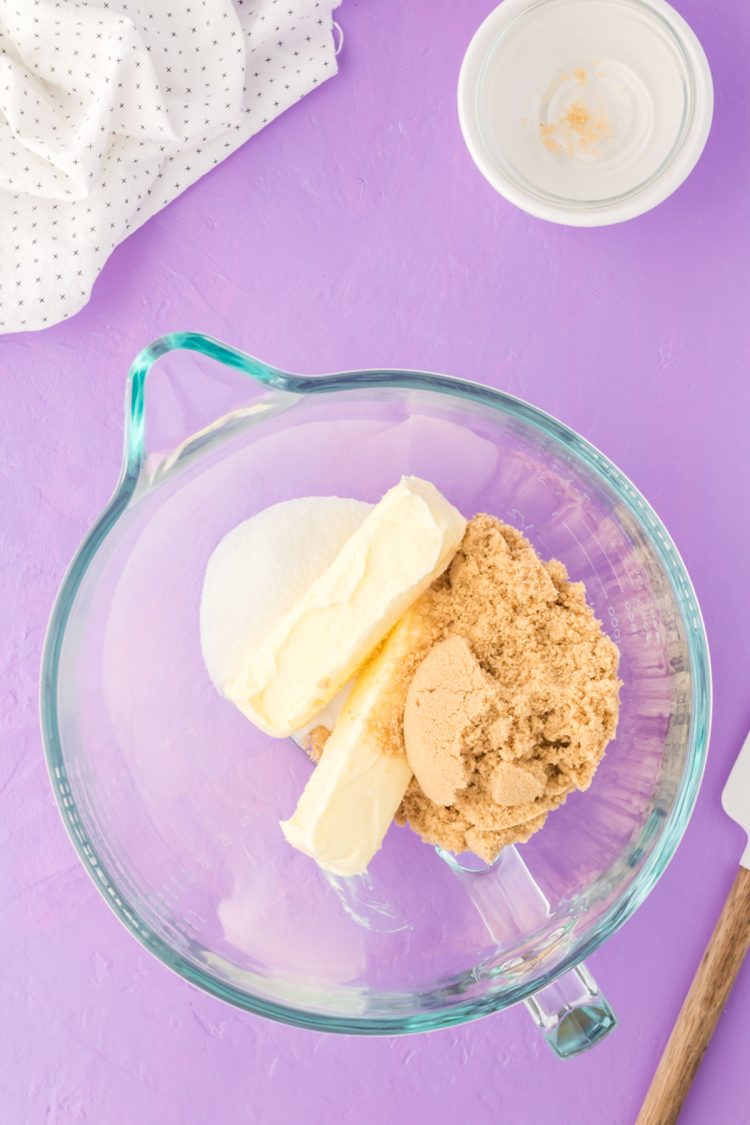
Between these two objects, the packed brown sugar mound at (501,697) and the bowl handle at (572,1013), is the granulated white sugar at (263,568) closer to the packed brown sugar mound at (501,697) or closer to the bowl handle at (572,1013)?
the packed brown sugar mound at (501,697)

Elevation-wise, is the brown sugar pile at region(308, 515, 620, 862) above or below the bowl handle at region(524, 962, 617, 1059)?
above

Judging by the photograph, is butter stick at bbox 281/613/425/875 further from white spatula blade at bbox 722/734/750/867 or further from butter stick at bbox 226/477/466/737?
white spatula blade at bbox 722/734/750/867

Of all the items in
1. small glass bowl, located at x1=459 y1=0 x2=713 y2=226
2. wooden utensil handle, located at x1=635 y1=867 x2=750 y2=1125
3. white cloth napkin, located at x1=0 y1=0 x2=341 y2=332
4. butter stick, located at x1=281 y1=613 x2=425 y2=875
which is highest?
small glass bowl, located at x1=459 y1=0 x2=713 y2=226

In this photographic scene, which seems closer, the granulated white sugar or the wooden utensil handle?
the granulated white sugar

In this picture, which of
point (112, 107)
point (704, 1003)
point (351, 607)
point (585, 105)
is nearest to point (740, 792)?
point (704, 1003)

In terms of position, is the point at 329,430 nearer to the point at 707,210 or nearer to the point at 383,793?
the point at 383,793

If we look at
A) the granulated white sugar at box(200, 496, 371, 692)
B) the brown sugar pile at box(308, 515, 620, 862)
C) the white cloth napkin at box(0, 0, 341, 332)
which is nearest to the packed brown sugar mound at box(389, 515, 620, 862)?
the brown sugar pile at box(308, 515, 620, 862)
